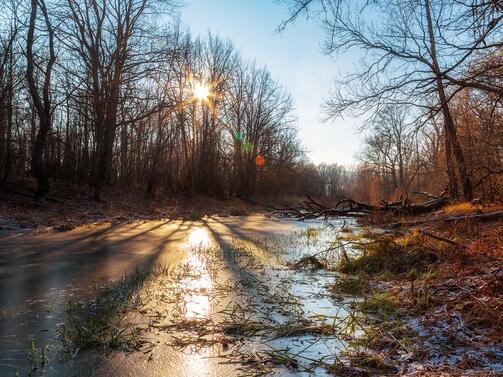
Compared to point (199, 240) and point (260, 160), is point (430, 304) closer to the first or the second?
point (199, 240)

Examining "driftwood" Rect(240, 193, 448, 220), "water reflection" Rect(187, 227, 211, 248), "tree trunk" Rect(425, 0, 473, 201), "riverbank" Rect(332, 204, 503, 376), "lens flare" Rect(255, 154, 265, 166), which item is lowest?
"water reflection" Rect(187, 227, 211, 248)

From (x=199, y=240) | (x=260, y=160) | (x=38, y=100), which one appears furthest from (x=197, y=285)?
(x=260, y=160)

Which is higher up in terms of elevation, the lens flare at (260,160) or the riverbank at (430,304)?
the lens flare at (260,160)

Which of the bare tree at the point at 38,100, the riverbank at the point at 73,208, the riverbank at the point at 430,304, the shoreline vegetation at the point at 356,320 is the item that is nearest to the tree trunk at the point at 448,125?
the riverbank at the point at 430,304

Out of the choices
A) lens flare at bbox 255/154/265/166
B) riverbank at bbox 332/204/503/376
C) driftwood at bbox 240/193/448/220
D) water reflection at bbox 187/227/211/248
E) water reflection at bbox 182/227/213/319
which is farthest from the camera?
lens flare at bbox 255/154/265/166

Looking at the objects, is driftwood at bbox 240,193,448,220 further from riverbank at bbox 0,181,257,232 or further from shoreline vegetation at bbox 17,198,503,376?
riverbank at bbox 0,181,257,232

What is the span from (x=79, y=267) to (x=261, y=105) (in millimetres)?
37071

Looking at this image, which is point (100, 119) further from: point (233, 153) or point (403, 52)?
point (233, 153)

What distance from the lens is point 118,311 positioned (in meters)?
4.39

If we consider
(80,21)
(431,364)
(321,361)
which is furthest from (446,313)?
(80,21)

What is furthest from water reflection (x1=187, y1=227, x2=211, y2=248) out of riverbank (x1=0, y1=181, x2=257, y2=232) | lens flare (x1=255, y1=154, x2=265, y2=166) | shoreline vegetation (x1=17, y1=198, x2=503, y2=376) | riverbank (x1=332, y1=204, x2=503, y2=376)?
lens flare (x1=255, y1=154, x2=265, y2=166)

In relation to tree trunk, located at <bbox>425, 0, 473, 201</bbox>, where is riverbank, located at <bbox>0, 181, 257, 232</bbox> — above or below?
below

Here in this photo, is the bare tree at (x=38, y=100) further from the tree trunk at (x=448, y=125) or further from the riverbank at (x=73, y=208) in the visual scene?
the tree trunk at (x=448, y=125)

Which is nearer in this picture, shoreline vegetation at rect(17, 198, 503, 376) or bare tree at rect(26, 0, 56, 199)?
shoreline vegetation at rect(17, 198, 503, 376)
